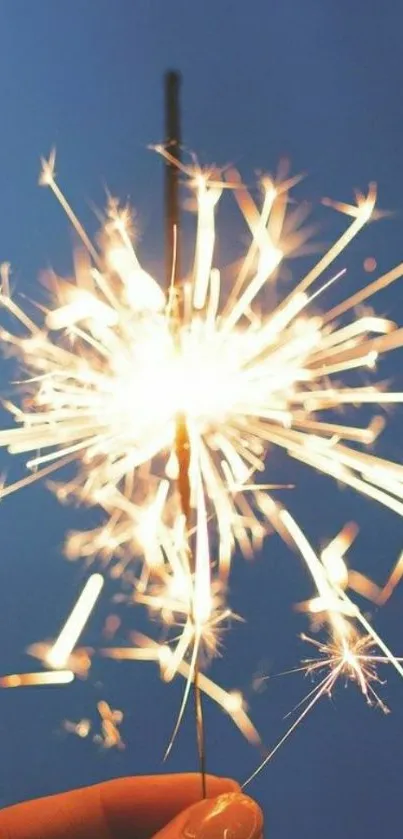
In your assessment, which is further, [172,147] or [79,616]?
[79,616]

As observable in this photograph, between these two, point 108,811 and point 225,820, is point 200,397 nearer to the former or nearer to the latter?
point 225,820

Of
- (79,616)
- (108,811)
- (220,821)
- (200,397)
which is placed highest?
(200,397)

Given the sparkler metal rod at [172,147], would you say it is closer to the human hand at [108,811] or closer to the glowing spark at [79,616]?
the glowing spark at [79,616]

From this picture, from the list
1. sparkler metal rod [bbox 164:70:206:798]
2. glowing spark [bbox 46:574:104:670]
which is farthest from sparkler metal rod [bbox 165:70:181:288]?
glowing spark [bbox 46:574:104:670]

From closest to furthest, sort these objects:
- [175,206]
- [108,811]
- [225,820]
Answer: [225,820] < [175,206] < [108,811]

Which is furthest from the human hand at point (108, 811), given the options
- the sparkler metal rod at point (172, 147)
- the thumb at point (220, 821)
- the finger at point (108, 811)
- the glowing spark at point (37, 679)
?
the sparkler metal rod at point (172, 147)

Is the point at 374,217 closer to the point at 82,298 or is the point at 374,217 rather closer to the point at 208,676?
the point at 82,298

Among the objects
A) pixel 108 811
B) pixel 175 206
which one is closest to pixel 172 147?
pixel 175 206
